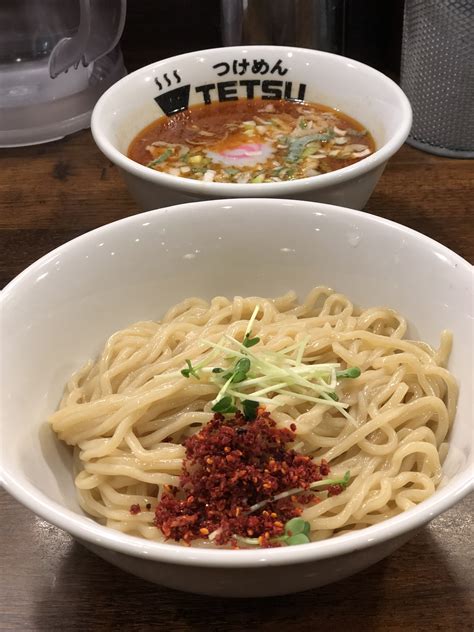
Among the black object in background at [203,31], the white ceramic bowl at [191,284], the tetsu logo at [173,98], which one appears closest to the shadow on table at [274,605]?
the white ceramic bowl at [191,284]

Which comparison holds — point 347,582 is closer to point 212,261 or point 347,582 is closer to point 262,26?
point 212,261

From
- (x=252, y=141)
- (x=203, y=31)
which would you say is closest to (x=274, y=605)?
(x=252, y=141)

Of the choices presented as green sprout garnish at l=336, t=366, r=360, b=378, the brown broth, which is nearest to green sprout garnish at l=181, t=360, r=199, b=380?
green sprout garnish at l=336, t=366, r=360, b=378

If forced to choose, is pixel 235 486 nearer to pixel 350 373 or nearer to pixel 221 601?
pixel 221 601


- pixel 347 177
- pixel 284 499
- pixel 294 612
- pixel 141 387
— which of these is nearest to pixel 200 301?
pixel 141 387

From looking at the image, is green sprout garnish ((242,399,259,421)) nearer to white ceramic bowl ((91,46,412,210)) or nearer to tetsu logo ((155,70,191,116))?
white ceramic bowl ((91,46,412,210))

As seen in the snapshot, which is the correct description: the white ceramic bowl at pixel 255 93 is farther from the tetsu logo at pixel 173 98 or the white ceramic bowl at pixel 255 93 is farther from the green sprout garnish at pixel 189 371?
the green sprout garnish at pixel 189 371
